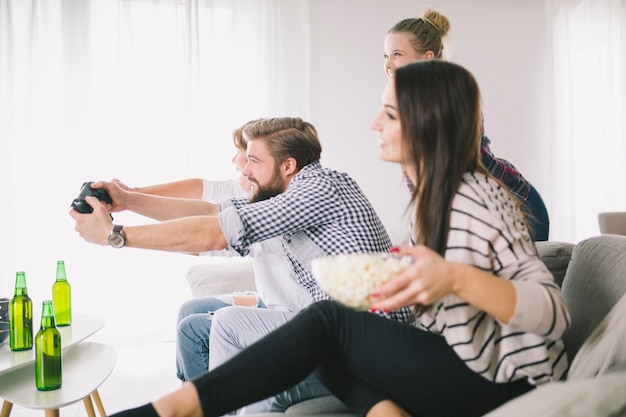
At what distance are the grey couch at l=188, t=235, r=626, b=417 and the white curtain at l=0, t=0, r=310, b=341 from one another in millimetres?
2756

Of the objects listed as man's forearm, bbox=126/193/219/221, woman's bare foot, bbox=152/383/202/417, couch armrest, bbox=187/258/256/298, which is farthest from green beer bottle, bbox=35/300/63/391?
couch armrest, bbox=187/258/256/298

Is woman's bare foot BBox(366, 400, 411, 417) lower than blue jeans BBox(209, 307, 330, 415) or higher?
lower

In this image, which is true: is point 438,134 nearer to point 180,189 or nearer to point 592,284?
point 592,284

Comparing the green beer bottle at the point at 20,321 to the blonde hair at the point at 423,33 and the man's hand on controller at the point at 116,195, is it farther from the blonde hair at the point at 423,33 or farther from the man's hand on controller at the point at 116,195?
the blonde hair at the point at 423,33

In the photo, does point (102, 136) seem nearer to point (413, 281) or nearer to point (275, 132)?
point (275, 132)

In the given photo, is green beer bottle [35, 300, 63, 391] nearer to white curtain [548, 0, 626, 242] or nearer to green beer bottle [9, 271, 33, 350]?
green beer bottle [9, 271, 33, 350]

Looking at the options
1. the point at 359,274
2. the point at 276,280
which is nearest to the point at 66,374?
the point at 276,280

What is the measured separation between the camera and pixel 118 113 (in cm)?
408

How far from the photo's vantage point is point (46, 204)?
396 cm

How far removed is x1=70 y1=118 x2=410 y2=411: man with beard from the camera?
64.2 inches

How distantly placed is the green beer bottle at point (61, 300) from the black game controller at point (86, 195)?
1.59 ft

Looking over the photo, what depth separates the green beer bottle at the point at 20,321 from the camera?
77.8 inches

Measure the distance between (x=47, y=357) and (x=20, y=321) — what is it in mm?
252

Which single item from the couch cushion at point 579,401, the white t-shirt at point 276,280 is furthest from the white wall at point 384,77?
the couch cushion at point 579,401
